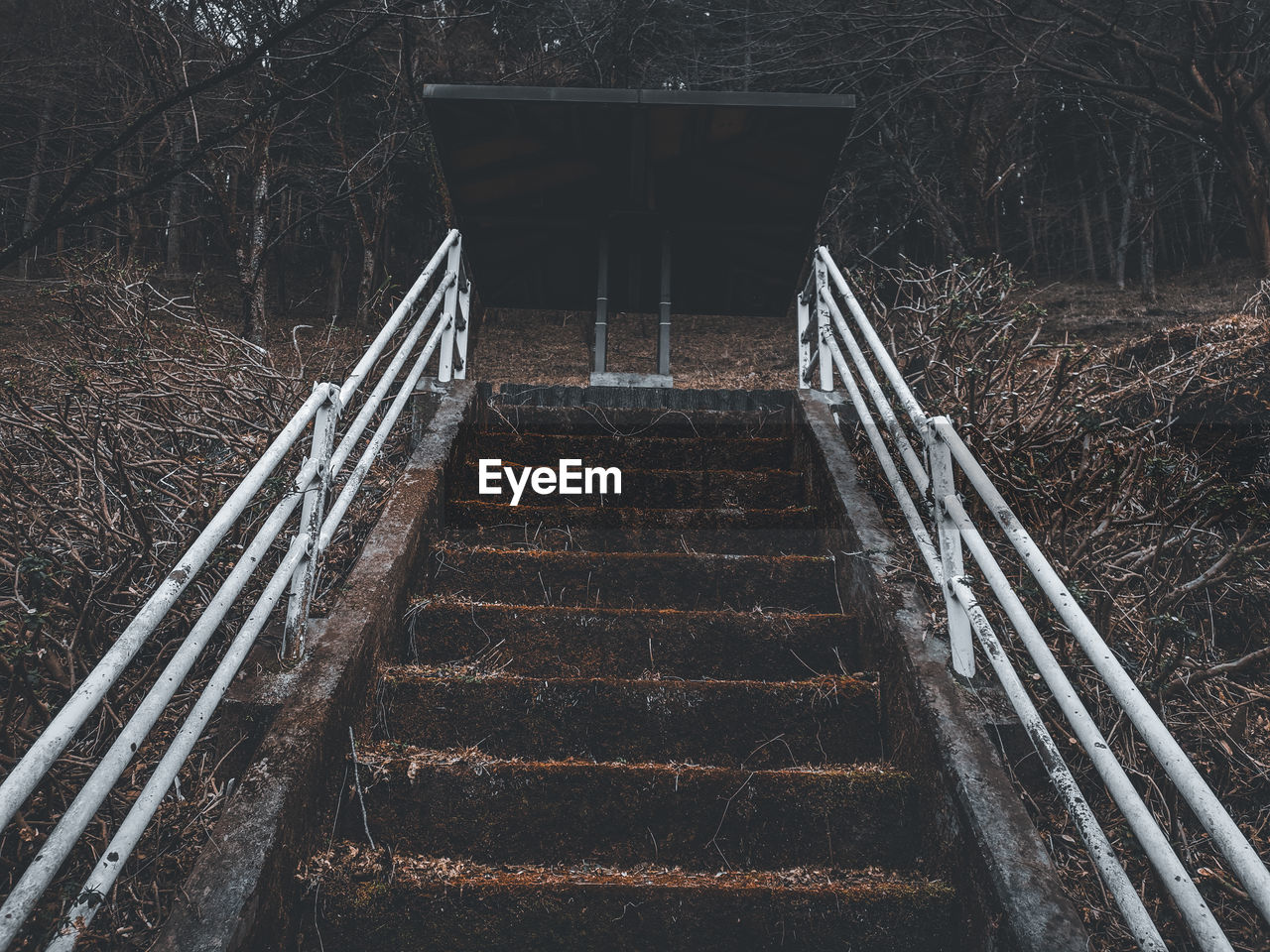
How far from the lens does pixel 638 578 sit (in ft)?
10.6

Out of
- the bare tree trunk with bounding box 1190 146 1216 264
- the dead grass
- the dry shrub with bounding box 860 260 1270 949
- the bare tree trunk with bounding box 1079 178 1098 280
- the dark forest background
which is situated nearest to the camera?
Answer: the dry shrub with bounding box 860 260 1270 949

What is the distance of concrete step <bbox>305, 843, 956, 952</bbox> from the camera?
1.99 m

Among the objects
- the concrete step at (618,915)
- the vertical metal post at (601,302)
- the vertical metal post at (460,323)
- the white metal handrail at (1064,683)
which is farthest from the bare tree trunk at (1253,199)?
the concrete step at (618,915)

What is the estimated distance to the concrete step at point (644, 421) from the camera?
4434mm

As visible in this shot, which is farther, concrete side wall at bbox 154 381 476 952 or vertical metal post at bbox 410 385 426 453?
vertical metal post at bbox 410 385 426 453

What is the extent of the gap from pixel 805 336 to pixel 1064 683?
3.14 meters

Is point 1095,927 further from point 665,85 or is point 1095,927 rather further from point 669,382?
point 665,85

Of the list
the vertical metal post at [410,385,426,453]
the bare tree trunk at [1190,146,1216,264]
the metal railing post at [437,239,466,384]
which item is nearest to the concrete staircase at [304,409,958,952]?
the vertical metal post at [410,385,426,453]

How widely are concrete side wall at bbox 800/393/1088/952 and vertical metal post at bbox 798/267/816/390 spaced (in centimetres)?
156

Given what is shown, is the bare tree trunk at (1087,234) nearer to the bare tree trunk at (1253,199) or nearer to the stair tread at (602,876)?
the bare tree trunk at (1253,199)

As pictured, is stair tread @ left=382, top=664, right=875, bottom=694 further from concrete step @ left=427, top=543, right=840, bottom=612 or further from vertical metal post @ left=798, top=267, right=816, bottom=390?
vertical metal post @ left=798, top=267, right=816, bottom=390

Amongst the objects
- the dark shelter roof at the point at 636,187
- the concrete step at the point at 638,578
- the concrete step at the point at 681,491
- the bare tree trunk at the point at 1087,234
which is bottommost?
the concrete step at the point at 638,578

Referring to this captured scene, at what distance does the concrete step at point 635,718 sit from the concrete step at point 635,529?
35.6 inches

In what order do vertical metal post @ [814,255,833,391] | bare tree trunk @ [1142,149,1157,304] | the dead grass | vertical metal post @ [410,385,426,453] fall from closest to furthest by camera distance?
vertical metal post @ [410,385,426,453], vertical metal post @ [814,255,833,391], the dead grass, bare tree trunk @ [1142,149,1157,304]
